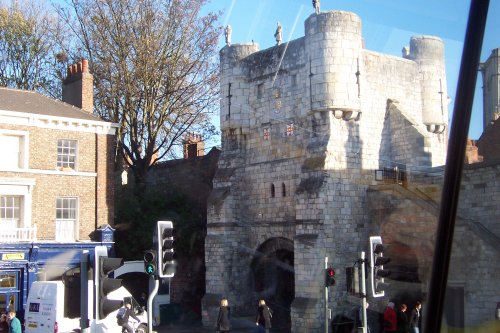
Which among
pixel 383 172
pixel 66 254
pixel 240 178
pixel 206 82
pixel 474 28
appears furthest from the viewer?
pixel 206 82

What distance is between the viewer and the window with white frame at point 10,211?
25.6m

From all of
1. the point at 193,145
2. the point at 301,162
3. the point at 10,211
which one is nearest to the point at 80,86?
the point at 193,145

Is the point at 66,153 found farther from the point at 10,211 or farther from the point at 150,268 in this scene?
the point at 150,268

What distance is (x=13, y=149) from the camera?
2634 centimetres

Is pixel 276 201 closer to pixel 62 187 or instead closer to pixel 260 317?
pixel 260 317

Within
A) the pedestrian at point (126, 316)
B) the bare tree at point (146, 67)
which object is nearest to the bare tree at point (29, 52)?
the bare tree at point (146, 67)

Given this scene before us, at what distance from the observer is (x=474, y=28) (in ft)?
8.44

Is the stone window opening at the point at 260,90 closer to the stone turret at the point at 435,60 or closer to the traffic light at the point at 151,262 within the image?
the traffic light at the point at 151,262

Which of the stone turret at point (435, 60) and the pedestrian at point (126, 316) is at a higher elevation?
the stone turret at point (435, 60)

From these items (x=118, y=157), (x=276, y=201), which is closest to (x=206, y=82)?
(x=118, y=157)

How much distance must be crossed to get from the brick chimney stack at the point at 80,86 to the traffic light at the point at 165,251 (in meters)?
18.6

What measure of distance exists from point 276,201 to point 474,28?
79.4 feet

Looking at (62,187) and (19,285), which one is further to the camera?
(62,187)

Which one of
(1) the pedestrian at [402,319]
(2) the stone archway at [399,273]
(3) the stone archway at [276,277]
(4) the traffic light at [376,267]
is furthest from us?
(3) the stone archway at [276,277]
